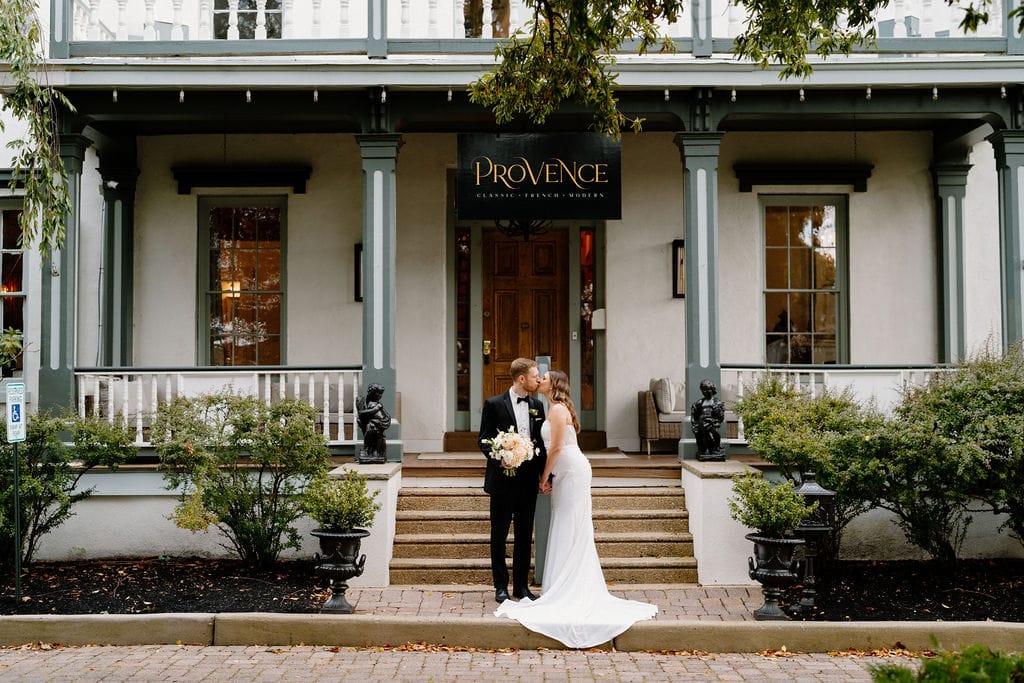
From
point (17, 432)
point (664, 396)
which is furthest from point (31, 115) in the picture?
point (664, 396)

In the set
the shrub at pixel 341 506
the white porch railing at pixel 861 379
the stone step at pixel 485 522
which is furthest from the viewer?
the white porch railing at pixel 861 379

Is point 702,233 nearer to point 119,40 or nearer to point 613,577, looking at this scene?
point 613,577

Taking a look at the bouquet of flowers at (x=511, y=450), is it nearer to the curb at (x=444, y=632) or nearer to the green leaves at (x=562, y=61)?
the curb at (x=444, y=632)

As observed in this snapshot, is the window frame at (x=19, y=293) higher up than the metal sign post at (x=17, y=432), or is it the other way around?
the window frame at (x=19, y=293)

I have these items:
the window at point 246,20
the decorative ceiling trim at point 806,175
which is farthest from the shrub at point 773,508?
the window at point 246,20

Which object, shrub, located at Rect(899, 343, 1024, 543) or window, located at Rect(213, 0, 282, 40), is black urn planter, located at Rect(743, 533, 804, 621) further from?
window, located at Rect(213, 0, 282, 40)

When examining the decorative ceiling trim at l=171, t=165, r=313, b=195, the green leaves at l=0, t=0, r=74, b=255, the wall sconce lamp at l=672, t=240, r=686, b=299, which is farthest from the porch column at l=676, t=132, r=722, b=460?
the green leaves at l=0, t=0, r=74, b=255

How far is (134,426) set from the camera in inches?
380

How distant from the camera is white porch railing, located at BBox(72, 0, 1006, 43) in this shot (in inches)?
376

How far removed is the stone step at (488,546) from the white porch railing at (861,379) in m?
1.37

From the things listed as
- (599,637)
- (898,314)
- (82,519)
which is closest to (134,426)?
(82,519)

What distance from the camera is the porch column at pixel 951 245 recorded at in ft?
36.7

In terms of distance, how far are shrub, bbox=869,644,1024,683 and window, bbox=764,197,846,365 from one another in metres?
8.64

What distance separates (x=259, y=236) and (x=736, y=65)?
5873 mm
